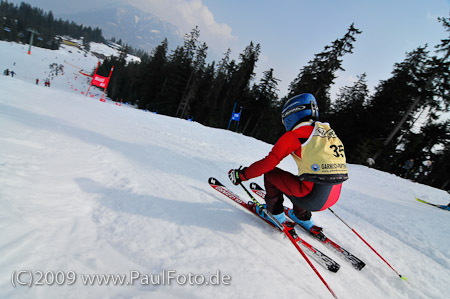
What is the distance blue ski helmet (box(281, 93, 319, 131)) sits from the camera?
8.52ft


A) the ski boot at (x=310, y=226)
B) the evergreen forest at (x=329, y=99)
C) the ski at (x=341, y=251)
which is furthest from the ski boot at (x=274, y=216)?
the evergreen forest at (x=329, y=99)

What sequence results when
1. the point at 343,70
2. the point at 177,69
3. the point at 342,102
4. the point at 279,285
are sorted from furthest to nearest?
the point at 177,69 < the point at 342,102 < the point at 343,70 < the point at 279,285

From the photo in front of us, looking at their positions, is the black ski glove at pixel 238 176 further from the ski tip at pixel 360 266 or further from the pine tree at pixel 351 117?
the pine tree at pixel 351 117

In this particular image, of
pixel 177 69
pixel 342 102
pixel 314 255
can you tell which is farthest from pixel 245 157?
pixel 177 69

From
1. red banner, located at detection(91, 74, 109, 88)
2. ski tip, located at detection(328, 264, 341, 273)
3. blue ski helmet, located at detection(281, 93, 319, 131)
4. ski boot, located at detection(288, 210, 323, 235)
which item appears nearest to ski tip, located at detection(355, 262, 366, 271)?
ski tip, located at detection(328, 264, 341, 273)

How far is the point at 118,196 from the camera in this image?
282cm

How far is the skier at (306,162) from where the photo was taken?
231 cm

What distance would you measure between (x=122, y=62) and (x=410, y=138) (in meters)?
81.0

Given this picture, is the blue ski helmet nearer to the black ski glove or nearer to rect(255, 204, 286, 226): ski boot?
the black ski glove

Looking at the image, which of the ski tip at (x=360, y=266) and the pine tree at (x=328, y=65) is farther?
the pine tree at (x=328, y=65)

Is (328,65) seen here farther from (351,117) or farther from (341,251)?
(341,251)

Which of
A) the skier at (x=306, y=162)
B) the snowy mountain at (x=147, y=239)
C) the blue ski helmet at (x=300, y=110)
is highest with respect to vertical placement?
the blue ski helmet at (x=300, y=110)

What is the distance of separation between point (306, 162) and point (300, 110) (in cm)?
71

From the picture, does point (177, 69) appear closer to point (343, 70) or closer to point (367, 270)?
point (343, 70)
